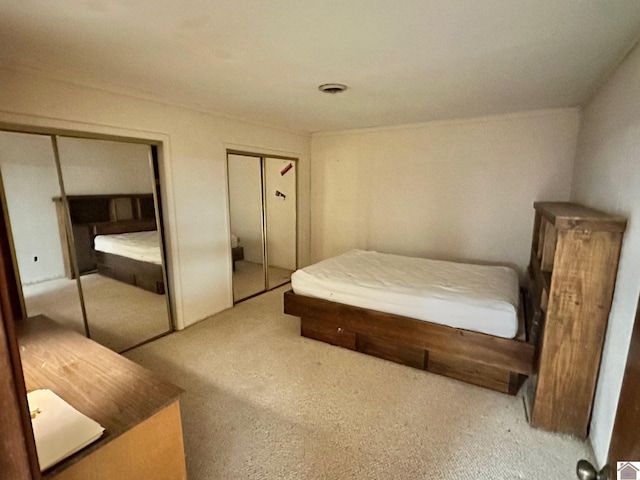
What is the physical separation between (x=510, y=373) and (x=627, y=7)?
2.01 m

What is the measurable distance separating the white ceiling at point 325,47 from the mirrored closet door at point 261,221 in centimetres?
121

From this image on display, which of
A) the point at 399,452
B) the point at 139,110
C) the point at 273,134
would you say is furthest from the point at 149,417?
the point at 273,134

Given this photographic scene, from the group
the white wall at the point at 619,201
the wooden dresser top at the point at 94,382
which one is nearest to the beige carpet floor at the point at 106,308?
the wooden dresser top at the point at 94,382

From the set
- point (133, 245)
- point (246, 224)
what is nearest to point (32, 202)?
point (133, 245)

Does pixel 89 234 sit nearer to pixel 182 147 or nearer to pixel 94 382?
pixel 182 147

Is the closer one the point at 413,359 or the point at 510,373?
the point at 510,373

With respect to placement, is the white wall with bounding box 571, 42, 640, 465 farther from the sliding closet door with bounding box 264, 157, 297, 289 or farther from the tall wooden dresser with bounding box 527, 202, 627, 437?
the sliding closet door with bounding box 264, 157, 297, 289

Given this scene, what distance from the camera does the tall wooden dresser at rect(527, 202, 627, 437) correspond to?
1617 millimetres

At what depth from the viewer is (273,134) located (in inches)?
154

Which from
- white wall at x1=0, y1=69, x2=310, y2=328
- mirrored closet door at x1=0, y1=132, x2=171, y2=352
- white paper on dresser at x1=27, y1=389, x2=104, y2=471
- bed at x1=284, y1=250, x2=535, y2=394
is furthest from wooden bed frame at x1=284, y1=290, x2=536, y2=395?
white paper on dresser at x1=27, y1=389, x2=104, y2=471

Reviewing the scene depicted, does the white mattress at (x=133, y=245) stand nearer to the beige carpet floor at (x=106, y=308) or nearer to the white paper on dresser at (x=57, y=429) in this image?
the beige carpet floor at (x=106, y=308)

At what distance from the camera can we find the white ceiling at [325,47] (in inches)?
53.3

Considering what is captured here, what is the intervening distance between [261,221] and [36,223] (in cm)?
221

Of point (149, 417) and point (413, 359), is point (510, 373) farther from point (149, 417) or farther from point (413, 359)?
point (149, 417)
